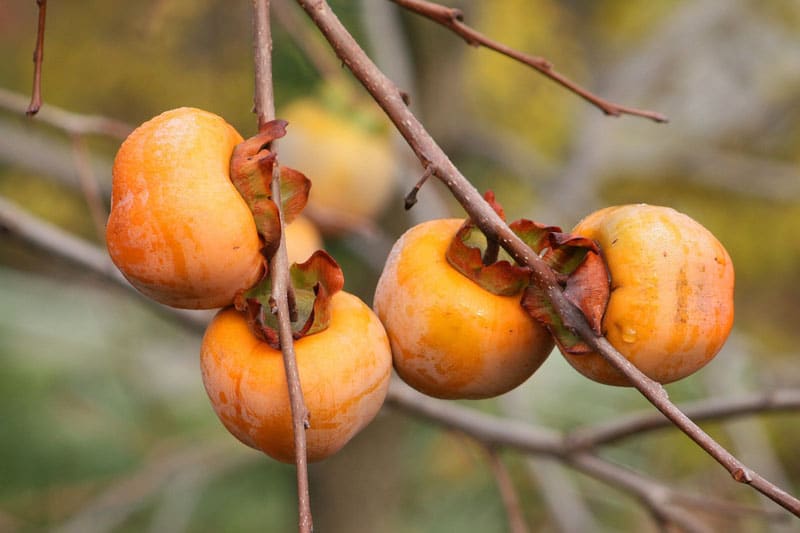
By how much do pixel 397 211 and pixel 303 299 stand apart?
1.41 m

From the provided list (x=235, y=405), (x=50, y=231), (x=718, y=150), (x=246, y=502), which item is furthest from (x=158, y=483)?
(x=718, y=150)

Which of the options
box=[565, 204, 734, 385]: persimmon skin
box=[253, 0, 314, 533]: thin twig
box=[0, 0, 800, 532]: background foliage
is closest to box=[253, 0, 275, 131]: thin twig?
→ box=[253, 0, 314, 533]: thin twig

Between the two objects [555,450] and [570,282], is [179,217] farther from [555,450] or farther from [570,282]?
[555,450]

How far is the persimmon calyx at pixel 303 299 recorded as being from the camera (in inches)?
23.2

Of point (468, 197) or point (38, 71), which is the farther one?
point (38, 71)

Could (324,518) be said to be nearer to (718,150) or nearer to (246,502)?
(246,502)

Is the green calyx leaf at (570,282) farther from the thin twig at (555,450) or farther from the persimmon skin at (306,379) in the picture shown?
the thin twig at (555,450)

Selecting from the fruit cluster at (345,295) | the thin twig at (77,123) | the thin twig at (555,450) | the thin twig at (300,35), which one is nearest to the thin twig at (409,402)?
the thin twig at (555,450)

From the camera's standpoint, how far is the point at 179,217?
0.56m

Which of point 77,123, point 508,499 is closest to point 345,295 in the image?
point 508,499

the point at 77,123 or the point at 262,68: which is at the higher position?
the point at 262,68

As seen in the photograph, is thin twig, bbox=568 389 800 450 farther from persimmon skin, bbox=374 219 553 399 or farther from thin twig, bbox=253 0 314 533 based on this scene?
thin twig, bbox=253 0 314 533

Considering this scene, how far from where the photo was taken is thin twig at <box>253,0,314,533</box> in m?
0.47

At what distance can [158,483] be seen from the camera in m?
2.03
